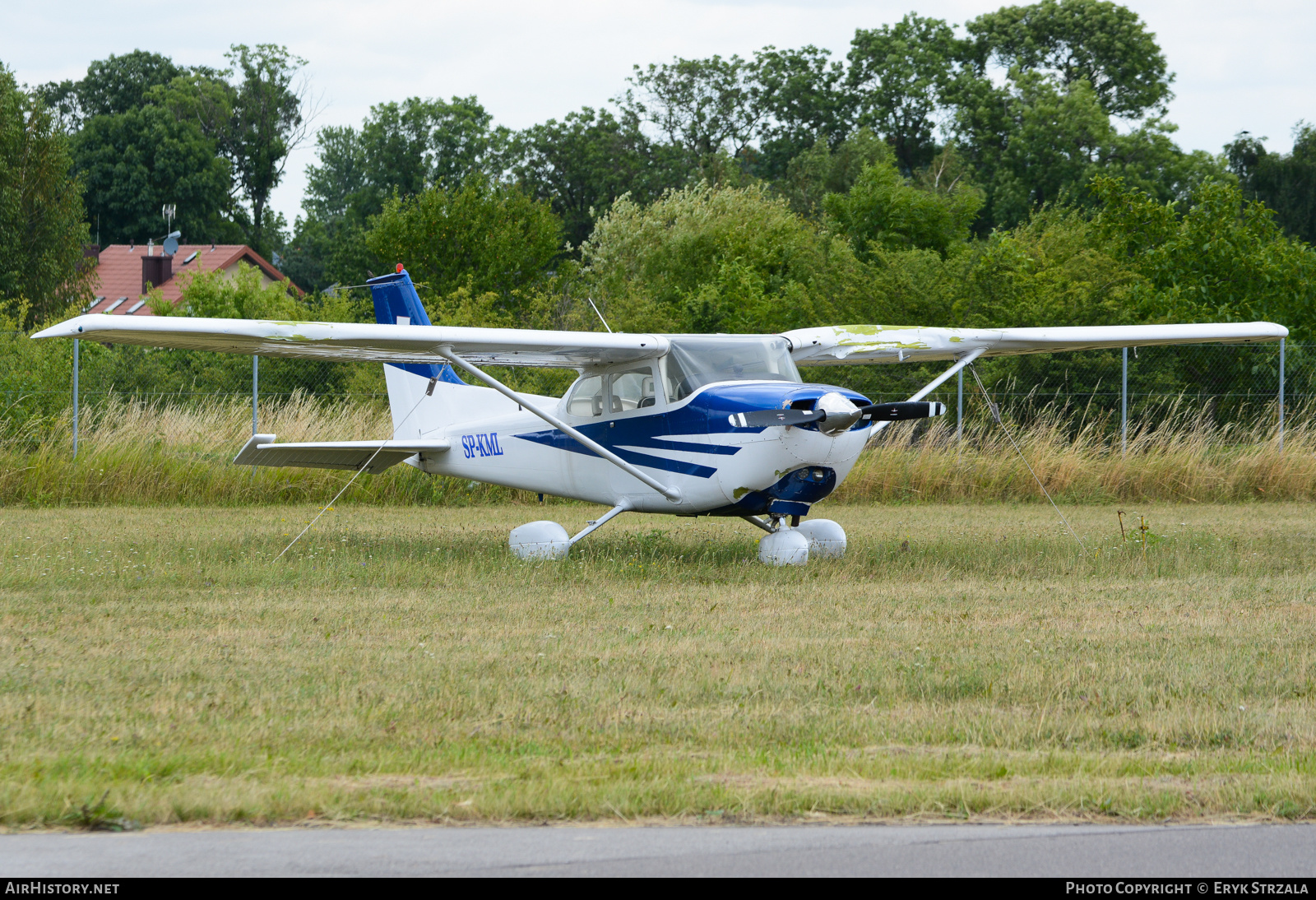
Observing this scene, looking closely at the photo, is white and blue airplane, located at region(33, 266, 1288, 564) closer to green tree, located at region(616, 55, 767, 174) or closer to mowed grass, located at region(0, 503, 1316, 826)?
mowed grass, located at region(0, 503, 1316, 826)

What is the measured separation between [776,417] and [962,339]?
10.1ft

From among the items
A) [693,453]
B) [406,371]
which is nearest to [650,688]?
[693,453]

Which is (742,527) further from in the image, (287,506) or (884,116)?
(884,116)

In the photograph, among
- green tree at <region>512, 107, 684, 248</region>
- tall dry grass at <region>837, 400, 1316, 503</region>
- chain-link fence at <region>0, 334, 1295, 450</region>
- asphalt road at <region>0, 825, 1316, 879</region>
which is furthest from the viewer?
green tree at <region>512, 107, 684, 248</region>

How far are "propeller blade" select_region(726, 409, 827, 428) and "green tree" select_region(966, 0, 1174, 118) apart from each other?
54.8m

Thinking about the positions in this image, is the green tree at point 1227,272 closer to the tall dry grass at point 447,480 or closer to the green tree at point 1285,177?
the tall dry grass at point 447,480

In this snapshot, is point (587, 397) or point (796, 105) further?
point (796, 105)

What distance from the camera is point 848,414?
10.3m

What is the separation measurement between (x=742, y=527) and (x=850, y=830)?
11.2 meters

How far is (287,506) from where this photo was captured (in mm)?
17422

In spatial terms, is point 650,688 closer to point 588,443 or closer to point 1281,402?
point 588,443

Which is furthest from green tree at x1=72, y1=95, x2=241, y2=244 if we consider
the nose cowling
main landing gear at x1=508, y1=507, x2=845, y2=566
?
the nose cowling

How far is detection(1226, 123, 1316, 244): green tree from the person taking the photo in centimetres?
5188

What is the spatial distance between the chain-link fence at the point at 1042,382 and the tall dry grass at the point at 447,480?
442 mm
